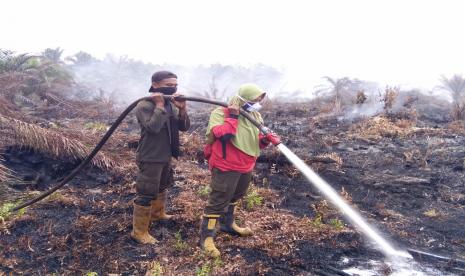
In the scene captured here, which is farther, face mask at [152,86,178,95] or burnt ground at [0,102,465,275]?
face mask at [152,86,178,95]

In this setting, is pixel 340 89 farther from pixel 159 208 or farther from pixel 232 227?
pixel 159 208

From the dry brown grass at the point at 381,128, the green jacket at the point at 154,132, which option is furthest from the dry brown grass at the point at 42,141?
the dry brown grass at the point at 381,128

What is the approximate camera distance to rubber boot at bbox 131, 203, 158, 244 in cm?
401

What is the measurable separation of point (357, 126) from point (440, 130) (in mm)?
1710

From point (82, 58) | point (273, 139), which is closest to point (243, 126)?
point (273, 139)

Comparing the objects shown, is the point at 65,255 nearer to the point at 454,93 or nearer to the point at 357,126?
the point at 357,126

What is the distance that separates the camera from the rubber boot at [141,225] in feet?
13.2

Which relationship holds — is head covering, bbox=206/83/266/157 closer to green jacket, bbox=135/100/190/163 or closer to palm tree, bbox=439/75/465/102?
green jacket, bbox=135/100/190/163

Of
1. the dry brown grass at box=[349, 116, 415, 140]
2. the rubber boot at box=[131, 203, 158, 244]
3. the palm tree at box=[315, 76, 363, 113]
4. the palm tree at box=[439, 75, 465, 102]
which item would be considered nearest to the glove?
the rubber boot at box=[131, 203, 158, 244]

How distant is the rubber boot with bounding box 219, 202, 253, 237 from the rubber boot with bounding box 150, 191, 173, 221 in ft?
2.32

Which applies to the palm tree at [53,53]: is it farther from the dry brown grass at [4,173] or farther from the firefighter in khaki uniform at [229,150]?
the firefighter in khaki uniform at [229,150]

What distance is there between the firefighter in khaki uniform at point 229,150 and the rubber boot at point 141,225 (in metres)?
0.57

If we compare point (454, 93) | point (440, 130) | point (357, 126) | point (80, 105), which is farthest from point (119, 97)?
point (454, 93)

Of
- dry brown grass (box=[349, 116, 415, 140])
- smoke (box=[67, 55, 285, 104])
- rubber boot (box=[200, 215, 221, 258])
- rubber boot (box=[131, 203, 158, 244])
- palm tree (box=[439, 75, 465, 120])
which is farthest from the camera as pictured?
smoke (box=[67, 55, 285, 104])
